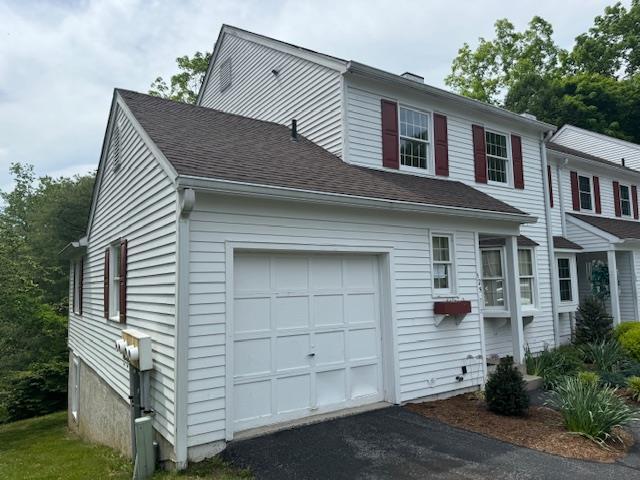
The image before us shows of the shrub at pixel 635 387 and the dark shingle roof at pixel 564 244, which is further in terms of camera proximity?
the dark shingle roof at pixel 564 244

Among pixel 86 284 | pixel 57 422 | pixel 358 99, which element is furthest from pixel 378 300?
pixel 57 422

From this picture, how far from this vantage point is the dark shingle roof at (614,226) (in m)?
13.6

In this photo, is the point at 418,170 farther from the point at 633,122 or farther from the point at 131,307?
the point at 633,122

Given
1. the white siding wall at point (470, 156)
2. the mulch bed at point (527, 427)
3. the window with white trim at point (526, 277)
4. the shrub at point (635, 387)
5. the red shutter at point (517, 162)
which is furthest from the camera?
the red shutter at point (517, 162)

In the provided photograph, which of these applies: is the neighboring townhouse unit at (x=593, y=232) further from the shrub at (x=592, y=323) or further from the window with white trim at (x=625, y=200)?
the shrub at (x=592, y=323)

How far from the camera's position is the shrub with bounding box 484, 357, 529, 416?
6.71 m

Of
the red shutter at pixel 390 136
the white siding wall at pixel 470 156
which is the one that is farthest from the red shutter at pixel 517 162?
the red shutter at pixel 390 136

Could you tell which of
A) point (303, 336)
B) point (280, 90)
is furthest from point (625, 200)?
point (303, 336)

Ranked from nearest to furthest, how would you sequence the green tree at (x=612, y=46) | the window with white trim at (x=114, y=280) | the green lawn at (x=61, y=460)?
1. the green lawn at (x=61, y=460)
2. the window with white trim at (x=114, y=280)
3. the green tree at (x=612, y=46)

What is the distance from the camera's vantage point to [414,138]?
971cm

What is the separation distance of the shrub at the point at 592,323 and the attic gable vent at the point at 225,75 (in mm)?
12453

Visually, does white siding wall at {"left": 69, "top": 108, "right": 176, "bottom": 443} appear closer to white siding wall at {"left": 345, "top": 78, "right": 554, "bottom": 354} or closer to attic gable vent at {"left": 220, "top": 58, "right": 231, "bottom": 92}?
white siding wall at {"left": 345, "top": 78, "right": 554, "bottom": 354}

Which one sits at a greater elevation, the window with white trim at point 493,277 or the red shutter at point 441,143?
the red shutter at point 441,143

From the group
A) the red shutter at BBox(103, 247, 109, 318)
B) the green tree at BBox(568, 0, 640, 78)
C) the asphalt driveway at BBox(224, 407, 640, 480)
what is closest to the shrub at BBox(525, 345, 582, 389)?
the asphalt driveway at BBox(224, 407, 640, 480)
